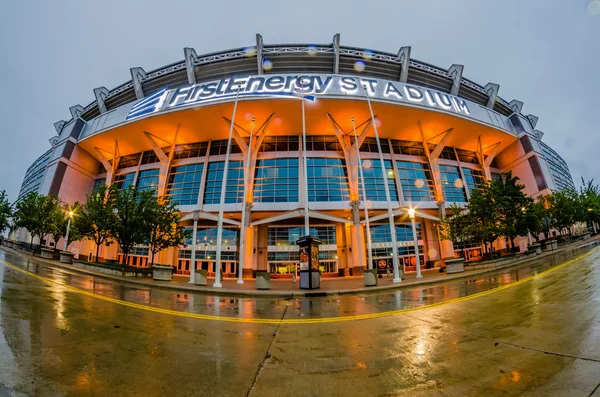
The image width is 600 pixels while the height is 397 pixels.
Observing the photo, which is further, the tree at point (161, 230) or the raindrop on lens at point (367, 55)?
the raindrop on lens at point (367, 55)

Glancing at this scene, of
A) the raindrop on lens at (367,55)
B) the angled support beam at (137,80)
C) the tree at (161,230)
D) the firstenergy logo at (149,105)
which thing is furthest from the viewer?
the angled support beam at (137,80)

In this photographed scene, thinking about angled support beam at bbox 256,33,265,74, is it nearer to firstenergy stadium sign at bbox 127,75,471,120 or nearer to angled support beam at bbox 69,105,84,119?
firstenergy stadium sign at bbox 127,75,471,120

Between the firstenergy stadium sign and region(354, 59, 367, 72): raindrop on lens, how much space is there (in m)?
7.04

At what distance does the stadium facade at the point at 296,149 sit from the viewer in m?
28.9

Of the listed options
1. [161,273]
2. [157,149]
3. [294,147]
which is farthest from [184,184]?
[161,273]

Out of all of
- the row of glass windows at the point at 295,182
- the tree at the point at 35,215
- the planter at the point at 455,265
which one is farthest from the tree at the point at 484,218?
the tree at the point at 35,215

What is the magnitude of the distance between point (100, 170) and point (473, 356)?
5453 centimetres

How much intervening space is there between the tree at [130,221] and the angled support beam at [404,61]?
1350 inches

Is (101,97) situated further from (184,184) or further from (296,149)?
(296,149)

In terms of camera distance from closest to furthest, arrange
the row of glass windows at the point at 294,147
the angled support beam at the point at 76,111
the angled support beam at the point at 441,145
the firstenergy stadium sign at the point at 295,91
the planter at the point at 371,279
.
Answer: the planter at the point at 371,279 → the firstenergy stadium sign at the point at 295,91 → the angled support beam at the point at 441,145 → the row of glass windows at the point at 294,147 → the angled support beam at the point at 76,111

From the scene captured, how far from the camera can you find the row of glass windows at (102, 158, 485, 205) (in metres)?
30.9

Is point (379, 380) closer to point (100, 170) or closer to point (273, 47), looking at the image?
point (273, 47)

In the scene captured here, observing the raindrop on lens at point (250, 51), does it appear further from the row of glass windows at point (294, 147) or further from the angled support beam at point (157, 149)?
the angled support beam at point (157, 149)

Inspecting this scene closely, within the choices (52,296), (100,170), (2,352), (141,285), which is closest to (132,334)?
(2,352)
